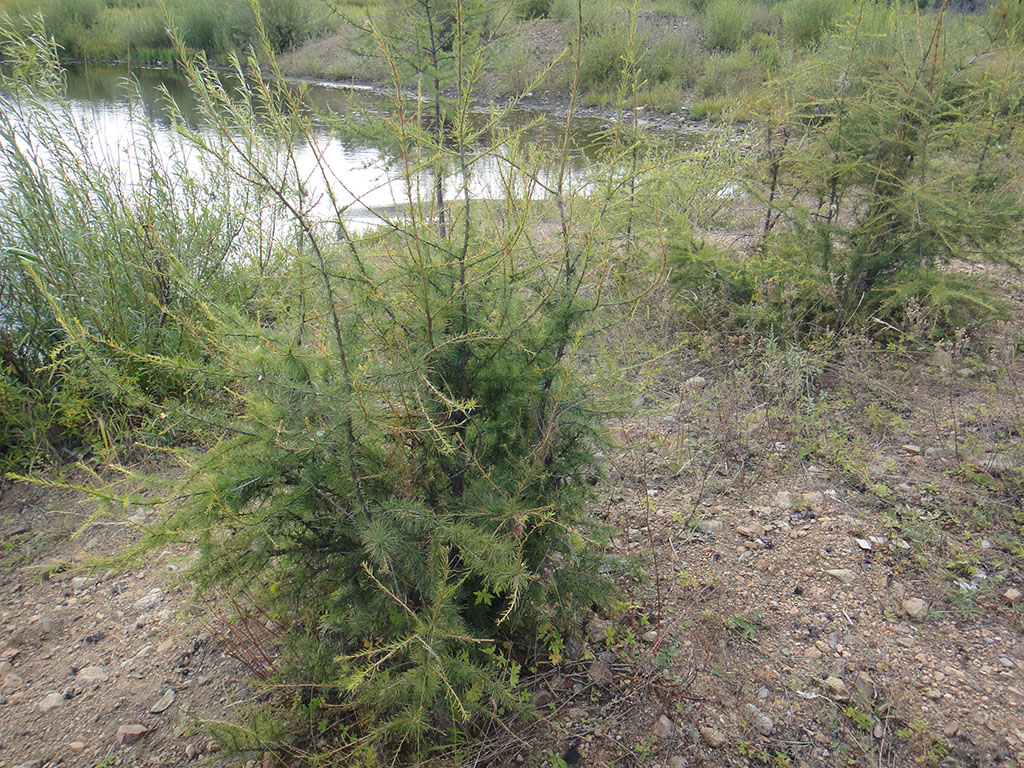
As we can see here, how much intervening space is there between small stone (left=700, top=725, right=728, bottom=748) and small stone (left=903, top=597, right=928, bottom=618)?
94 cm

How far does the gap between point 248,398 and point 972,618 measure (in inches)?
102

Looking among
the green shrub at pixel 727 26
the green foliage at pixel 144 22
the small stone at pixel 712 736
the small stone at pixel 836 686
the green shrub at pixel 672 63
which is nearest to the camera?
the small stone at pixel 712 736

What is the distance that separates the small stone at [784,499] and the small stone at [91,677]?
2788 millimetres

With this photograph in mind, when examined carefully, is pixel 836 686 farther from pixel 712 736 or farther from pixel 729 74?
pixel 729 74

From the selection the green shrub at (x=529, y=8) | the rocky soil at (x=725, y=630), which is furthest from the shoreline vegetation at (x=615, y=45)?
the rocky soil at (x=725, y=630)

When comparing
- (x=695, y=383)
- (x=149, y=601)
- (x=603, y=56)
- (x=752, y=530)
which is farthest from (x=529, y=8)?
(x=149, y=601)

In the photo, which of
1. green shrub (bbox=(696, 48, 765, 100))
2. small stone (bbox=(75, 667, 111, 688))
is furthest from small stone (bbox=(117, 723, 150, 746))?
green shrub (bbox=(696, 48, 765, 100))

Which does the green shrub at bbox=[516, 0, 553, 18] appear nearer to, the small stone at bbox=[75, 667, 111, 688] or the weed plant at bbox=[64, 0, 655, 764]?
the weed plant at bbox=[64, 0, 655, 764]

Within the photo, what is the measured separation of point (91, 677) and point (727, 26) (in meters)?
20.4

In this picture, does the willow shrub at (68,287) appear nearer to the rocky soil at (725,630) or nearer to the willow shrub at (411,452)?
the rocky soil at (725,630)

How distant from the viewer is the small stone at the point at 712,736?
1.98 meters

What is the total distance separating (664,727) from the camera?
2033 millimetres

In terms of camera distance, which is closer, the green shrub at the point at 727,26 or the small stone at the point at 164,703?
the small stone at the point at 164,703

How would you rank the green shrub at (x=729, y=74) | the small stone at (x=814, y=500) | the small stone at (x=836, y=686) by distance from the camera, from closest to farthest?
1. the small stone at (x=836, y=686)
2. the small stone at (x=814, y=500)
3. the green shrub at (x=729, y=74)
